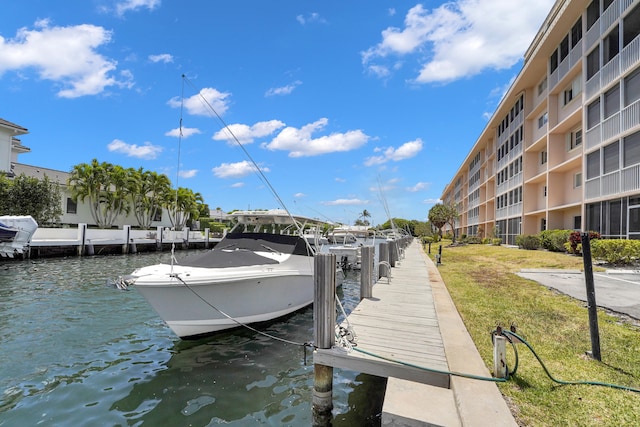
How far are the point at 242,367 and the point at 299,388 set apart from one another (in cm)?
133

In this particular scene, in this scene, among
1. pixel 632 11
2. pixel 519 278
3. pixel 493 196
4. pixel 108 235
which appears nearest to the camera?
pixel 519 278

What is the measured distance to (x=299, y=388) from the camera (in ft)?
18.4

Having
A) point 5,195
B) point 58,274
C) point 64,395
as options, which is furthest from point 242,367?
point 5,195

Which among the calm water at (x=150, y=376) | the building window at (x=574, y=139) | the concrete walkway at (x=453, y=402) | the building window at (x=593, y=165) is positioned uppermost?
the building window at (x=574, y=139)

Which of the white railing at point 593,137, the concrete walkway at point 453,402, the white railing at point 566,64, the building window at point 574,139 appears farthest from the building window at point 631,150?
the concrete walkway at point 453,402

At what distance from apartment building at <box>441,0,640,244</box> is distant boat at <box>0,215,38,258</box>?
3249 cm

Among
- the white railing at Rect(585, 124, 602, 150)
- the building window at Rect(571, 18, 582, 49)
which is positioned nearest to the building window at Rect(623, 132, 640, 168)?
the white railing at Rect(585, 124, 602, 150)

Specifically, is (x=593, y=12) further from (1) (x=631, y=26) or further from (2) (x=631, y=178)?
(2) (x=631, y=178)

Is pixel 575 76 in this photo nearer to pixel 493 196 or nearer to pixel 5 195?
pixel 493 196

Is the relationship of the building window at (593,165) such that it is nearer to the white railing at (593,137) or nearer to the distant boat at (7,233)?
the white railing at (593,137)

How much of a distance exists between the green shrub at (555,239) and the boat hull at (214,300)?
17300mm

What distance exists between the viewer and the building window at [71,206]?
41.6 m

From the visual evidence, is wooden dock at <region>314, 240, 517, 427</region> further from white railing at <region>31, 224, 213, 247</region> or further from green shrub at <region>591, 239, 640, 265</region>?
white railing at <region>31, 224, 213, 247</region>

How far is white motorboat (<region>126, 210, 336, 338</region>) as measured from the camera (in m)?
6.80
